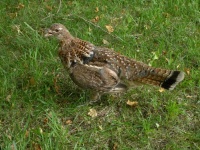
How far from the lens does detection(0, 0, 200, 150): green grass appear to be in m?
4.23

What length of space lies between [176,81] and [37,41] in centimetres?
241

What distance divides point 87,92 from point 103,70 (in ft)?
2.15

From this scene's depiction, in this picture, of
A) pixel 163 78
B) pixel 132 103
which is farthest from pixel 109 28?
pixel 163 78

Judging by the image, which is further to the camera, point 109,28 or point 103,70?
point 109,28

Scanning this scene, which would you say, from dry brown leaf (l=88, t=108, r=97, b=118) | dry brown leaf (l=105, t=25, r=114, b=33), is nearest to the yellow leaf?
dry brown leaf (l=105, t=25, r=114, b=33)

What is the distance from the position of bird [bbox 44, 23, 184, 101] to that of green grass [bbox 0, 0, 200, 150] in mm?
413

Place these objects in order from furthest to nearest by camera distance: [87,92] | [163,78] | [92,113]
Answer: [87,92] → [92,113] → [163,78]

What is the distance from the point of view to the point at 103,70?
14.2ft

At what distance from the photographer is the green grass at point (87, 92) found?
4234mm

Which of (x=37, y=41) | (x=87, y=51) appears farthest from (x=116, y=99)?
(x=37, y=41)

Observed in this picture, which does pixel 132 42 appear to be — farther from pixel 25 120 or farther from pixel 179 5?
pixel 25 120

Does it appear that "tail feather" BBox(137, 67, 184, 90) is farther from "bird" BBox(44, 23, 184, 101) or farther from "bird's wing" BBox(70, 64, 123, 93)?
"bird's wing" BBox(70, 64, 123, 93)

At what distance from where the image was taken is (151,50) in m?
5.71

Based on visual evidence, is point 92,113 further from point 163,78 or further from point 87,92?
point 163,78
